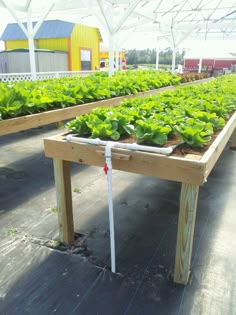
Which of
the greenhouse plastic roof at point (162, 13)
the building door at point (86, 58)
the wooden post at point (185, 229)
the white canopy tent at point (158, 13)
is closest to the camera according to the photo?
the wooden post at point (185, 229)

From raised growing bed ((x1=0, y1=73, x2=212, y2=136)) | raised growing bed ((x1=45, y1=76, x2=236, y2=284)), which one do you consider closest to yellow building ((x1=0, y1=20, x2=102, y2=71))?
raised growing bed ((x1=0, y1=73, x2=212, y2=136))

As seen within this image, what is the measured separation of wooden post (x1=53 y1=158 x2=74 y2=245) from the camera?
7.27ft

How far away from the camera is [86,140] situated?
2.00 m

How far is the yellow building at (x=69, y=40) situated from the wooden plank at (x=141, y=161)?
1767 centimetres

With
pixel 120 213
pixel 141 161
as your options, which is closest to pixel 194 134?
pixel 141 161

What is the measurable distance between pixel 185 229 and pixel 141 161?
527 millimetres

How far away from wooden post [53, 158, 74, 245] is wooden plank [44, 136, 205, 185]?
0.13 m

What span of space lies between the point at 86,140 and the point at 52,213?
1.21 metres

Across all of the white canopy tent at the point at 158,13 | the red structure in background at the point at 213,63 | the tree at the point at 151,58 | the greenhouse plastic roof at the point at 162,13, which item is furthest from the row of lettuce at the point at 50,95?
the tree at the point at 151,58

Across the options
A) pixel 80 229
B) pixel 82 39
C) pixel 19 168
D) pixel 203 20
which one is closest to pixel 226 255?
pixel 80 229

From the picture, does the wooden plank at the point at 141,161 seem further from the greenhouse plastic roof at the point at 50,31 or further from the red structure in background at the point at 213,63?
the red structure in background at the point at 213,63

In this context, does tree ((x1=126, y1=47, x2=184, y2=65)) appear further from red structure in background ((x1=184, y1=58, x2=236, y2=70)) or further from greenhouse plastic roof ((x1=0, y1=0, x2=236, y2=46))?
greenhouse plastic roof ((x1=0, y1=0, x2=236, y2=46))

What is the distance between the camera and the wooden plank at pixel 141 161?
169 centimetres

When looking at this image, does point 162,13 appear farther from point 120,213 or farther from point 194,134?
point 194,134
